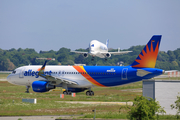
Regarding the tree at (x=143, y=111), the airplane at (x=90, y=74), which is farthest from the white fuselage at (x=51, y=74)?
the tree at (x=143, y=111)

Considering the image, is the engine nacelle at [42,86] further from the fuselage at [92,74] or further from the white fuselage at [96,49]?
the white fuselage at [96,49]

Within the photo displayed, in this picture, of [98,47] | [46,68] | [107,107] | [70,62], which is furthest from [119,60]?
[107,107]

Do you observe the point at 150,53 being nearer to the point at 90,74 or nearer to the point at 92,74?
the point at 92,74

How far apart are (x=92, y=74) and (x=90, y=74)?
1.02 feet

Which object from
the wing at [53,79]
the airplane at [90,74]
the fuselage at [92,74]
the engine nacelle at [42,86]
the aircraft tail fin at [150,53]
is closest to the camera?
the aircraft tail fin at [150,53]

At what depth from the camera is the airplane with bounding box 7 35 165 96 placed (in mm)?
39344

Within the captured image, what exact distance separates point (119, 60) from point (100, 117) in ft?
511

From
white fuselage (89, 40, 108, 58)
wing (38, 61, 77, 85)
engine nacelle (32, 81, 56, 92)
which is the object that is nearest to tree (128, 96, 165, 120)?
wing (38, 61, 77, 85)

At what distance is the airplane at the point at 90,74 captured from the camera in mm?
39344

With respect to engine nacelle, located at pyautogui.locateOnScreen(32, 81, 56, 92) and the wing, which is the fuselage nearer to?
the wing

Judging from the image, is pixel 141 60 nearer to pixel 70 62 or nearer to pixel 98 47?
pixel 98 47

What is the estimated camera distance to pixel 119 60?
17888cm

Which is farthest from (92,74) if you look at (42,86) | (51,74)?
(42,86)

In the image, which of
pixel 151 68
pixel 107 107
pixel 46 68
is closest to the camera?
pixel 107 107
